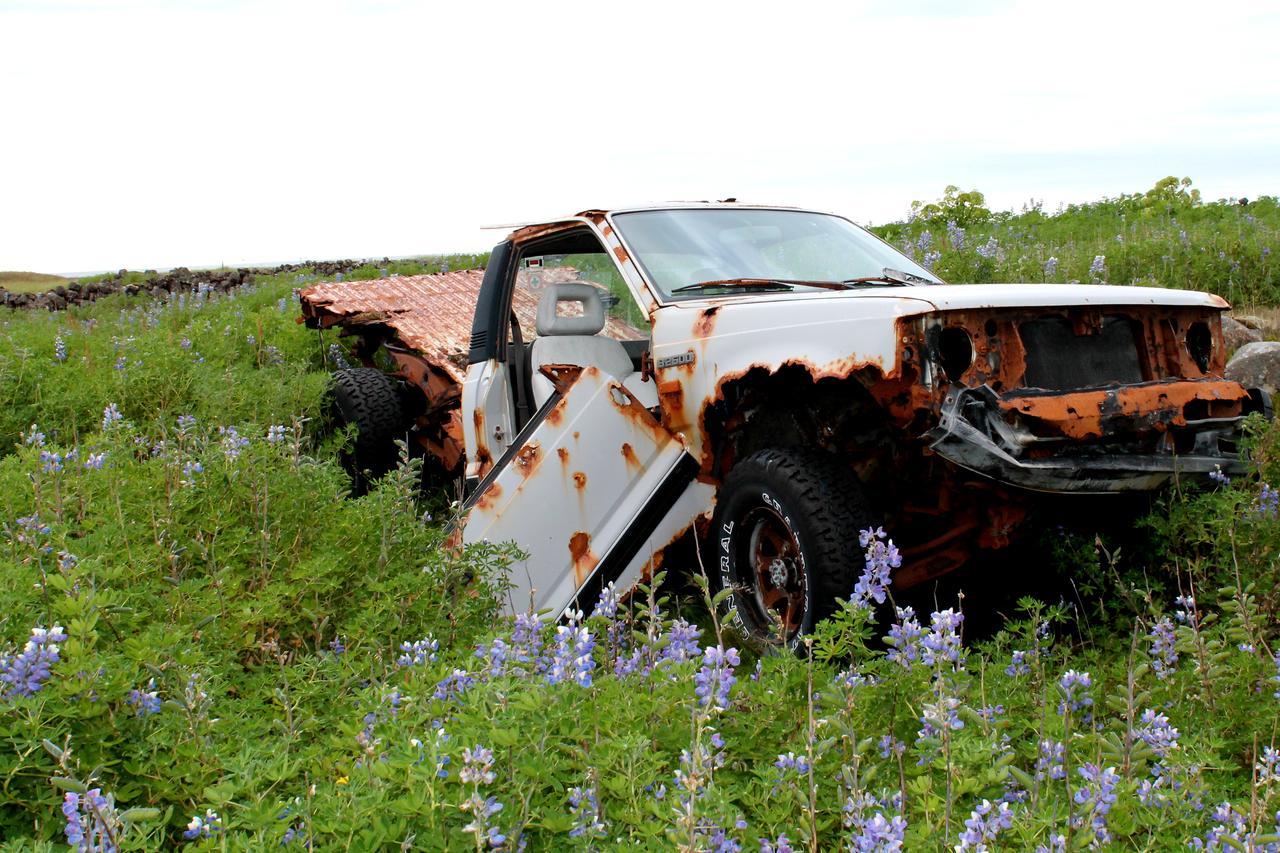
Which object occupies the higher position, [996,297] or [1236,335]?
[996,297]

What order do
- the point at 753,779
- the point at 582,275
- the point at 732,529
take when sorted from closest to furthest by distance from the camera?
1. the point at 753,779
2. the point at 732,529
3. the point at 582,275

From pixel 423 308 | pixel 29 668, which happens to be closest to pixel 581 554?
pixel 29 668

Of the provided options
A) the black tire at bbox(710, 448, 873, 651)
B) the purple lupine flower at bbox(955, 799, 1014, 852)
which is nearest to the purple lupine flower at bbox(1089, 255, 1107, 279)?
the black tire at bbox(710, 448, 873, 651)


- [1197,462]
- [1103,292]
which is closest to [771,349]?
[1103,292]

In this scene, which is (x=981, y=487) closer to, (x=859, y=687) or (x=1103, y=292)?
(x=1103, y=292)

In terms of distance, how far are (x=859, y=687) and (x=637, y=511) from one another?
217cm

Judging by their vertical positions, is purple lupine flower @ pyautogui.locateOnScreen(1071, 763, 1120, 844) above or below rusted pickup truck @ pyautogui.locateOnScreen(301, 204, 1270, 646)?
below

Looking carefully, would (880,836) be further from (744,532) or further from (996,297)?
(744,532)

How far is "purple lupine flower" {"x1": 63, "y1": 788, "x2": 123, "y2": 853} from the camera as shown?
153 cm

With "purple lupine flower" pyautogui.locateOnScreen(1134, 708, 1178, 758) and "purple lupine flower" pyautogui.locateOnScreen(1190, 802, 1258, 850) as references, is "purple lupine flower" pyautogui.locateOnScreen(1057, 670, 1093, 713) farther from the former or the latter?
"purple lupine flower" pyautogui.locateOnScreen(1190, 802, 1258, 850)

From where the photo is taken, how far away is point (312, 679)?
2.94 meters

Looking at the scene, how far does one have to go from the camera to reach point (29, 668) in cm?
221

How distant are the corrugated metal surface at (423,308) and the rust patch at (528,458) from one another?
130cm

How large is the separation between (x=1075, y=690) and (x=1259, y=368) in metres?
5.46
